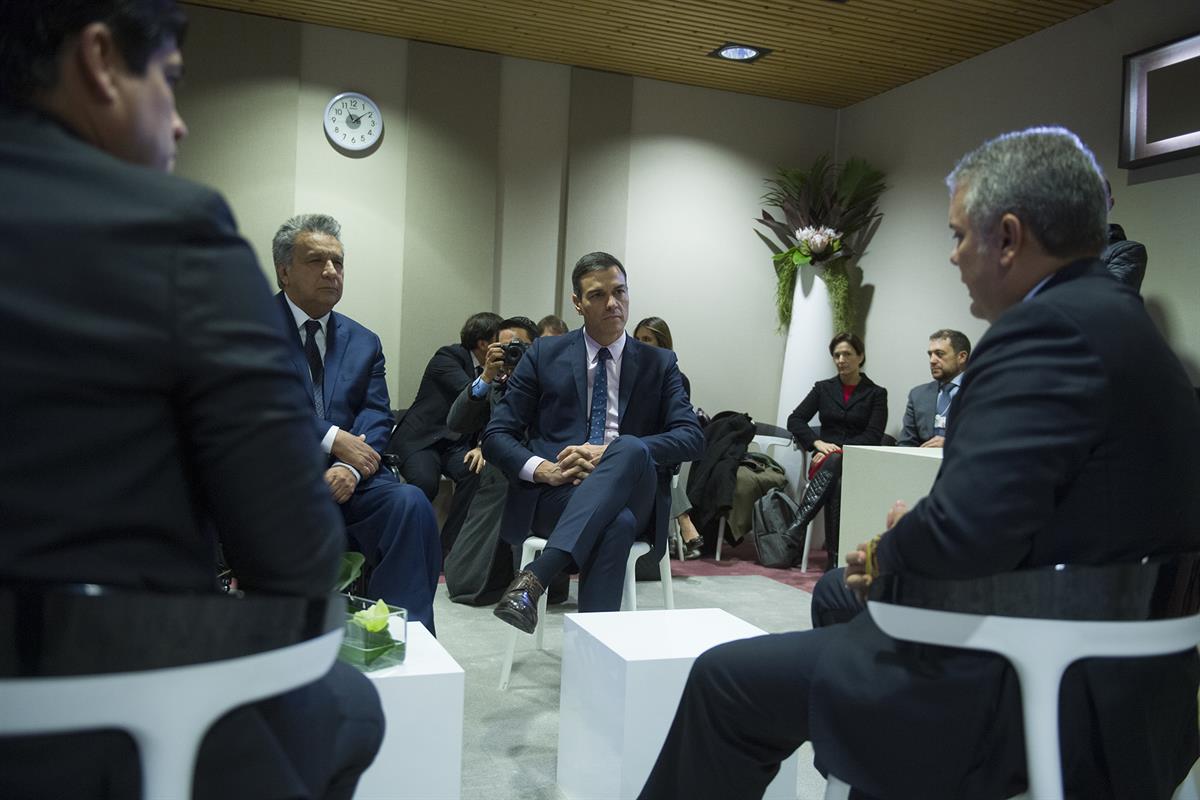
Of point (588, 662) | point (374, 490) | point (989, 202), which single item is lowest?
point (588, 662)

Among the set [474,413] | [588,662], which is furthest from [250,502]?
[474,413]

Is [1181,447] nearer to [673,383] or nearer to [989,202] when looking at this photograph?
[989,202]

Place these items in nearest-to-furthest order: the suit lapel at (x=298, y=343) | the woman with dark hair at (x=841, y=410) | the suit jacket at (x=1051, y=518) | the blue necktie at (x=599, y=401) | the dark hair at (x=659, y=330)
→ the suit jacket at (x=1051, y=518) → the suit lapel at (x=298, y=343) → the blue necktie at (x=599, y=401) → the dark hair at (x=659, y=330) → the woman with dark hair at (x=841, y=410)

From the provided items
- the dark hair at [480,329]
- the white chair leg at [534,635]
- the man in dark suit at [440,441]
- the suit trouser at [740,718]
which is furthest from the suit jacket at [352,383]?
the dark hair at [480,329]

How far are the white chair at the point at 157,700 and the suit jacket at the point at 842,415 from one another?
514cm

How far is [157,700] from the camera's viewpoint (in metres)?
0.90

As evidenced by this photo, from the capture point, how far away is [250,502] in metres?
0.94

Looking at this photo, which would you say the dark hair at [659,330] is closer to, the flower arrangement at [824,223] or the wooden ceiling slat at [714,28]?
the flower arrangement at [824,223]

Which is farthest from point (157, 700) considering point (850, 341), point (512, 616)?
point (850, 341)

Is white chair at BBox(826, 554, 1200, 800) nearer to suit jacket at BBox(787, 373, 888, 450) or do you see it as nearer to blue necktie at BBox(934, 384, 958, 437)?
blue necktie at BBox(934, 384, 958, 437)

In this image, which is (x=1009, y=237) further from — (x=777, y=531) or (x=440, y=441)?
(x=777, y=531)

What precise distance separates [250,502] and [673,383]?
255 cm

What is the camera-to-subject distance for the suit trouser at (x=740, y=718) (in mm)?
1457

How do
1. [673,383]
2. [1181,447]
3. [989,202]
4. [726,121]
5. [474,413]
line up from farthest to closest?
[726,121], [474,413], [673,383], [989,202], [1181,447]
